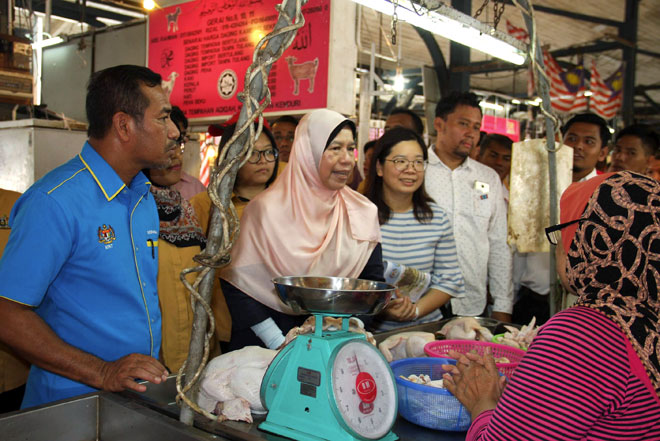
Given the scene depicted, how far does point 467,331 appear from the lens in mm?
2125

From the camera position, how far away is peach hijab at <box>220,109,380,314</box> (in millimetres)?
2150

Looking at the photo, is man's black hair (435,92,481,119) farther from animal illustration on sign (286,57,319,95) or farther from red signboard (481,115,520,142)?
red signboard (481,115,520,142)

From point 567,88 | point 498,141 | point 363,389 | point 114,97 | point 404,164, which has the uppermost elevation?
point 567,88

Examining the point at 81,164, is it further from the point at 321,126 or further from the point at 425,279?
the point at 425,279

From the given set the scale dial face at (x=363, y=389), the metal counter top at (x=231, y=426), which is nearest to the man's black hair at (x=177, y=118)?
the metal counter top at (x=231, y=426)

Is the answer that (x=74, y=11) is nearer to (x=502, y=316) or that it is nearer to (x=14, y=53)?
(x=14, y=53)

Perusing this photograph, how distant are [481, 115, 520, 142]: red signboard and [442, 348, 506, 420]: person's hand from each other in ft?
22.8

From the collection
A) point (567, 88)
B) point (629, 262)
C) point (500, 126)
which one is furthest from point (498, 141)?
point (567, 88)

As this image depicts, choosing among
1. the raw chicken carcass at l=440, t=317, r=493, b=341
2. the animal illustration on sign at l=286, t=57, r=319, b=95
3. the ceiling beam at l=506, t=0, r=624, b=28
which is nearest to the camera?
the raw chicken carcass at l=440, t=317, r=493, b=341

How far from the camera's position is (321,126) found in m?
2.27

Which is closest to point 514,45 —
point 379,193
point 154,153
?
point 379,193

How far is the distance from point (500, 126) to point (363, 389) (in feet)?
25.6

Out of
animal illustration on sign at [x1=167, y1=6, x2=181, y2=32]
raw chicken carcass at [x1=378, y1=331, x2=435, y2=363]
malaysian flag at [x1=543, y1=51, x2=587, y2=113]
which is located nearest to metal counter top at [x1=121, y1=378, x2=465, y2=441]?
raw chicken carcass at [x1=378, y1=331, x2=435, y2=363]

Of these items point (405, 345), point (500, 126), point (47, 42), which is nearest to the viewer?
point (405, 345)
